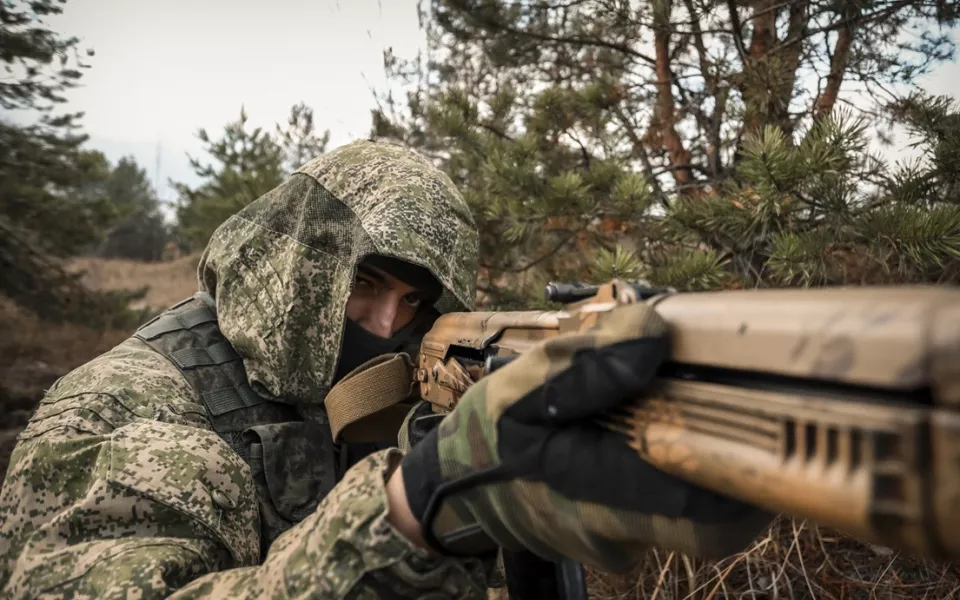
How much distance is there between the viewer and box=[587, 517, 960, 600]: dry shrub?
2.31 m

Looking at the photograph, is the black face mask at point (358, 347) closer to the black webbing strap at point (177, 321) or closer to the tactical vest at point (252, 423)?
the tactical vest at point (252, 423)

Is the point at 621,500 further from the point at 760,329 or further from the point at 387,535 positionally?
the point at 387,535

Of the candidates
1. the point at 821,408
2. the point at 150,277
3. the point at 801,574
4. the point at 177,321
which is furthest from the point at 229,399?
the point at 150,277

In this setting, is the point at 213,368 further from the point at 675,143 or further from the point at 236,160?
the point at 236,160

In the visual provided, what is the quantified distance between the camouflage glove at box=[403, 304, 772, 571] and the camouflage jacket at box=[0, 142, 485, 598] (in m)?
0.20

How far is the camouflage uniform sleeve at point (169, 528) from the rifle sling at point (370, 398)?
1.69ft

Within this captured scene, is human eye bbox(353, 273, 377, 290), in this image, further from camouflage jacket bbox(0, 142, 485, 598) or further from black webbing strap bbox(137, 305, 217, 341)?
black webbing strap bbox(137, 305, 217, 341)

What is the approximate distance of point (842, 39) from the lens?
2799 mm

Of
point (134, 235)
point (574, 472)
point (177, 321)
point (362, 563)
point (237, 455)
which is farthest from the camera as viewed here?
point (134, 235)

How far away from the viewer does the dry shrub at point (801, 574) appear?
2.31 m

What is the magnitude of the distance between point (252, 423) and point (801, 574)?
2172 mm

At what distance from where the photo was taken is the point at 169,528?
1.63 metres

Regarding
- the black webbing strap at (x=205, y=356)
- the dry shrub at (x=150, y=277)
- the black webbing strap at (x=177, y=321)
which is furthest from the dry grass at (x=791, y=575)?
the dry shrub at (x=150, y=277)

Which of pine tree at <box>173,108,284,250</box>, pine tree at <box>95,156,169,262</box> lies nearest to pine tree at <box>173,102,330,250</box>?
pine tree at <box>173,108,284,250</box>
